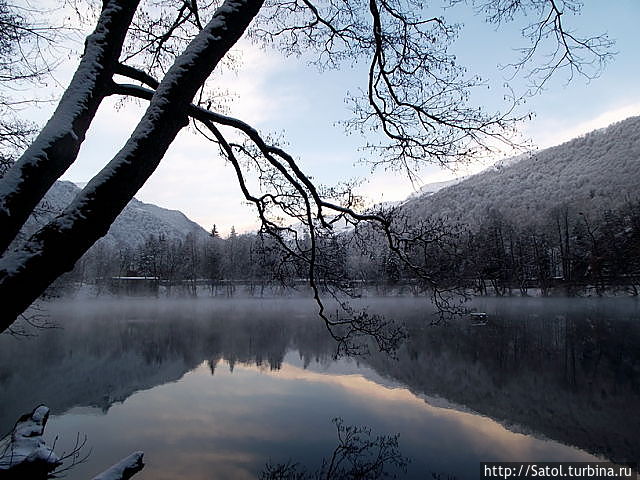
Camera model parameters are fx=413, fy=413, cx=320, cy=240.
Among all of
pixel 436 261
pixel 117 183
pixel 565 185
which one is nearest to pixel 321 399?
pixel 436 261

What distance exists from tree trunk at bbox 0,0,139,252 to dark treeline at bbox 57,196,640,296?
2.41m

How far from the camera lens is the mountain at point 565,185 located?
55.0 metres

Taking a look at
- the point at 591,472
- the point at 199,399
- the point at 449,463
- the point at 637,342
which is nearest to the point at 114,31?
the point at 449,463

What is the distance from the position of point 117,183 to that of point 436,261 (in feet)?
9.19

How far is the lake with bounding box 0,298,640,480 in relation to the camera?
6574mm

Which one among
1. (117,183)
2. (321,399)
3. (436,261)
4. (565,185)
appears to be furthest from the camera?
(565,185)

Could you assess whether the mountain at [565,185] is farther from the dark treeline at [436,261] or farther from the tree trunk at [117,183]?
the tree trunk at [117,183]

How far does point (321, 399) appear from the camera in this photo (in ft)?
31.6

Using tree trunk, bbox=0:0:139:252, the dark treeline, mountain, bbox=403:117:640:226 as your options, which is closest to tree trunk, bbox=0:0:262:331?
tree trunk, bbox=0:0:139:252

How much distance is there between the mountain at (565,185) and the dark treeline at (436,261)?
7267mm

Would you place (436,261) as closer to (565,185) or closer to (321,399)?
(321,399)

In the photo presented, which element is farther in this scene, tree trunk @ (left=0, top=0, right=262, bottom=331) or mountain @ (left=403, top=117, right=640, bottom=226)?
mountain @ (left=403, top=117, right=640, bottom=226)

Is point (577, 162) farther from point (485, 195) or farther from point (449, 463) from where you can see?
point (449, 463)

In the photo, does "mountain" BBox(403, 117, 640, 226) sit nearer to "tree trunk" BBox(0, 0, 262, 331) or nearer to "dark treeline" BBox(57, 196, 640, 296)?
"dark treeline" BBox(57, 196, 640, 296)
